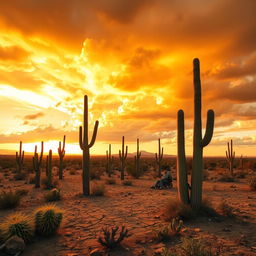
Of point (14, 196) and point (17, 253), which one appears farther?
point (14, 196)

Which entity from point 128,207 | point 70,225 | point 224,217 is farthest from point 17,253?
point 224,217

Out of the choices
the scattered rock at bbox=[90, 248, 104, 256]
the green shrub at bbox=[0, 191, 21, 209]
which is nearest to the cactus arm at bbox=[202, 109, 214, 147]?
the scattered rock at bbox=[90, 248, 104, 256]

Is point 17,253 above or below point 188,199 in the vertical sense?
below

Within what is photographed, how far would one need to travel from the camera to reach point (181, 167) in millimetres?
8539

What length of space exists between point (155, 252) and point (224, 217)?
365 centimetres

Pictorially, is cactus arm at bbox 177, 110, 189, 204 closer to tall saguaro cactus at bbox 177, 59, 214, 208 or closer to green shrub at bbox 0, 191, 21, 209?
tall saguaro cactus at bbox 177, 59, 214, 208

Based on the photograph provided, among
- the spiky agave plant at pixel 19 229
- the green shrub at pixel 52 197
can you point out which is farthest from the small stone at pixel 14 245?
the green shrub at pixel 52 197

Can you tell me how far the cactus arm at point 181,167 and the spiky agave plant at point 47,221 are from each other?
4324 mm

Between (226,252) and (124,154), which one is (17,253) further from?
(124,154)

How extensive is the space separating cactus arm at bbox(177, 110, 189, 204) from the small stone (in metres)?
5.39

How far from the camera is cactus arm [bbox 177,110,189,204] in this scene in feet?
27.4

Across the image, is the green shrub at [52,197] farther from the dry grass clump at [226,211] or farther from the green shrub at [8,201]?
the dry grass clump at [226,211]

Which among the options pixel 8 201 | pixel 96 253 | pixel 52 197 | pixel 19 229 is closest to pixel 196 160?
pixel 96 253

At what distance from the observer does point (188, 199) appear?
8375 millimetres
